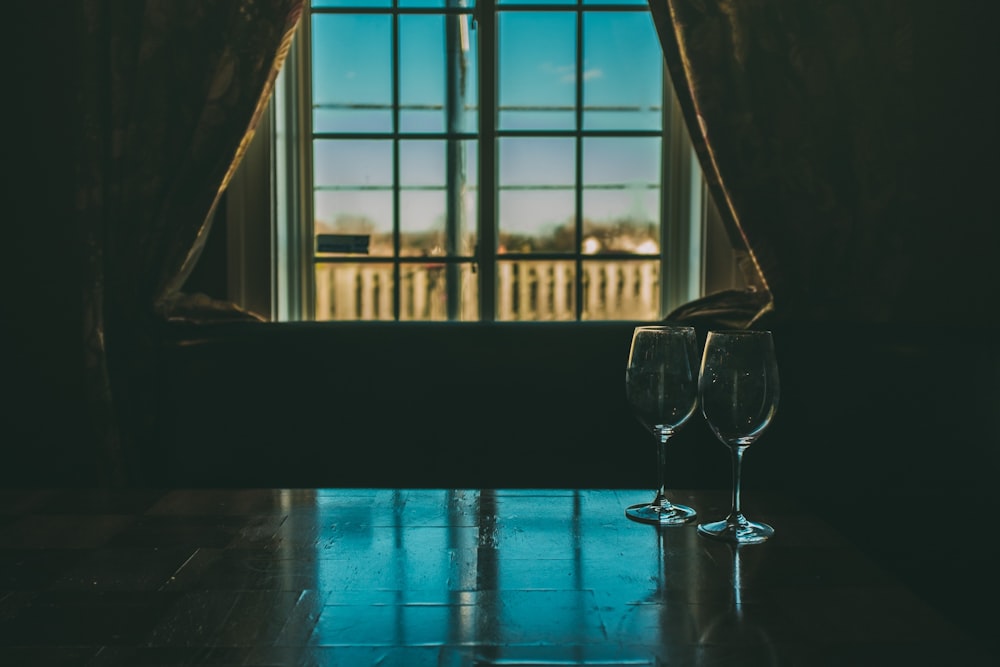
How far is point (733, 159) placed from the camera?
88.4 inches

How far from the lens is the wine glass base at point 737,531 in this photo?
36.8 inches

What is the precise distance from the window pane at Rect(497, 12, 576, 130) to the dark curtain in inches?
14.2

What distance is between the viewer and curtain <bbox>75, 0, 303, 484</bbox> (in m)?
2.25

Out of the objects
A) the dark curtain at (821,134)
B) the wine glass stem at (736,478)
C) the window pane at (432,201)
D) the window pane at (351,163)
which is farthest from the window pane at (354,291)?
the wine glass stem at (736,478)

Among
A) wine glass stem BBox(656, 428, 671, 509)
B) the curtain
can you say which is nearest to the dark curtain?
the curtain

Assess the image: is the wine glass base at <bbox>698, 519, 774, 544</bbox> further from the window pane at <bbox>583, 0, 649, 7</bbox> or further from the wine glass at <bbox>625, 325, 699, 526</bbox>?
the window pane at <bbox>583, 0, 649, 7</bbox>

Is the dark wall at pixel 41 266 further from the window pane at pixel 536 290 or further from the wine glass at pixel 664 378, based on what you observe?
the wine glass at pixel 664 378

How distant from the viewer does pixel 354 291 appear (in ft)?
8.63

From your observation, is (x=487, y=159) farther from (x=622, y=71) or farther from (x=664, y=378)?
(x=664, y=378)

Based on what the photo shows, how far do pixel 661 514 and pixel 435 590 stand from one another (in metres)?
0.35

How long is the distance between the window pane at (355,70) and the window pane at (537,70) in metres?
0.33

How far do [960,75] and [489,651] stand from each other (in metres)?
2.20

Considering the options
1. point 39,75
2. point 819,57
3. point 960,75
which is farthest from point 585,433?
point 39,75

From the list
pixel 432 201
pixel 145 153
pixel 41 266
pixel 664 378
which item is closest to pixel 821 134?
pixel 432 201
